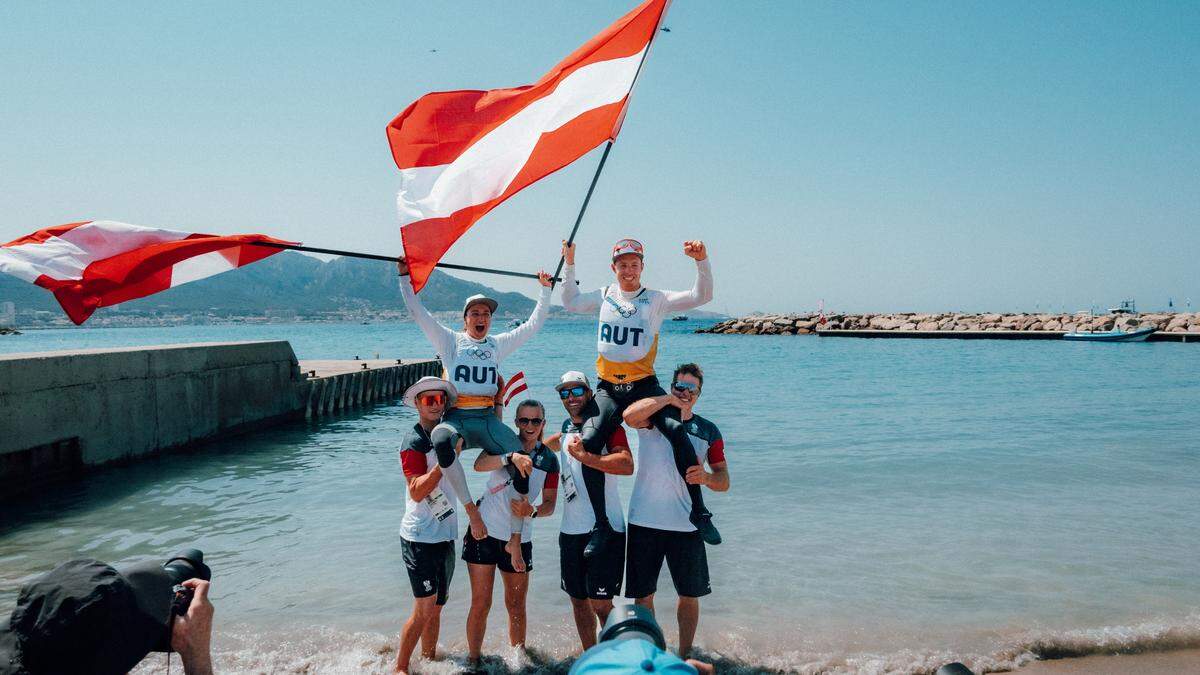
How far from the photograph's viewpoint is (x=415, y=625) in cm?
505

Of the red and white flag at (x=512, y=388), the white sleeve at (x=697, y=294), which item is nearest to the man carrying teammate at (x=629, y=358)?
the white sleeve at (x=697, y=294)

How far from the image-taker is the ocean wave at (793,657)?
5.73 metres

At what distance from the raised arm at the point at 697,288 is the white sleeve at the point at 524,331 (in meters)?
0.96

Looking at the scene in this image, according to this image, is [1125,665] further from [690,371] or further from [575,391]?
[575,391]

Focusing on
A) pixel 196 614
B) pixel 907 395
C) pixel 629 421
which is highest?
pixel 629 421

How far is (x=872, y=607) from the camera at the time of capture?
716 centimetres

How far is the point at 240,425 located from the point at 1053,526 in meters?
17.5

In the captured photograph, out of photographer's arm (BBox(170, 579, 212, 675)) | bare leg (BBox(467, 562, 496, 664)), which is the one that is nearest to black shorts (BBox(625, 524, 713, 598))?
bare leg (BBox(467, 562, 496, 664))

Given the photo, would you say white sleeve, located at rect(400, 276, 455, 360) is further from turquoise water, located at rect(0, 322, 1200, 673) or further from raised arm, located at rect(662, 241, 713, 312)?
turquoise water, located at rect(0, 322, 1200, 673)

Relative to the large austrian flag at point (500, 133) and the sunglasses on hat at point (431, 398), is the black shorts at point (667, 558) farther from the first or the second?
the large austrian flag at point (500, 133)

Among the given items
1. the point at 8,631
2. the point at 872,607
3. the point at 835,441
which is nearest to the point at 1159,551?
the point at 872,607

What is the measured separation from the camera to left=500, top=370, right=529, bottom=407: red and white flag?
18.2ft

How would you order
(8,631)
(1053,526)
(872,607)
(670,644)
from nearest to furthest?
1. (8,631)
2. (670,644)
3. (872,607)
4. (1053,526)

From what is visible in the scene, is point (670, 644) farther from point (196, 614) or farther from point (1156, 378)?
point (1156, 378)
